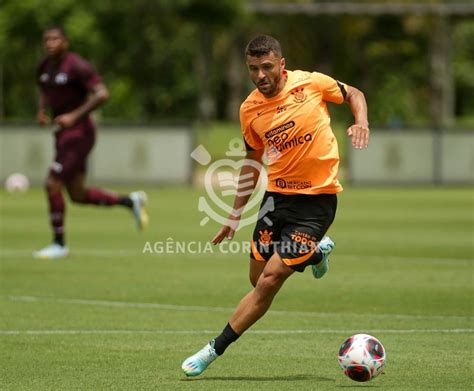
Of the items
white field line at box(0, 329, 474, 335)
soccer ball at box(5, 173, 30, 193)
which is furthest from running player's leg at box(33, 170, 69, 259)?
soccer ball at box(5, 173, 30, 193)

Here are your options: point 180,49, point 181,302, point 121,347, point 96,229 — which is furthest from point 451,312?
point 180,49

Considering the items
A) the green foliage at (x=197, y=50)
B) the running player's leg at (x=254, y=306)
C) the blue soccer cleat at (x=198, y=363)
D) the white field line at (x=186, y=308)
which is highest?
the running player's leg at (x=254, y=306)

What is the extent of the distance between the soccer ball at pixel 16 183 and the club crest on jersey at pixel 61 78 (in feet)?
54.5

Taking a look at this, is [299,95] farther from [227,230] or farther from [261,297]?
[261,297]

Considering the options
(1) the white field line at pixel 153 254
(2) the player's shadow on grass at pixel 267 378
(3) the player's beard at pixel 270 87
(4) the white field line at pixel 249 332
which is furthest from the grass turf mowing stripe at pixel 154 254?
(2) the player's shadow on grass at pixel 267 378

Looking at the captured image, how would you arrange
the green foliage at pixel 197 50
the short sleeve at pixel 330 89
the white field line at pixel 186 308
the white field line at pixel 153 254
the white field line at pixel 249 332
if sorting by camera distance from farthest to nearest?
1. the green foliage at pixel 197 50
2. the white field line at pixel 153 254
3. the white field line at pixel 186 308
4. the white field line at pixel 249 332
5. the short sleeve at pixel 330 89

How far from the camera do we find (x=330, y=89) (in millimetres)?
9117

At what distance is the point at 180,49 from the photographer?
66.4 m

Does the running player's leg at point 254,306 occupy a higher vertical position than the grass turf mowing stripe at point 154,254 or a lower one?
higher

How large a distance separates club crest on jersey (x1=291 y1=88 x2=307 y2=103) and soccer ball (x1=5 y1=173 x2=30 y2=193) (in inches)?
933

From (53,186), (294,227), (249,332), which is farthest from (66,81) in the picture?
(294,227)

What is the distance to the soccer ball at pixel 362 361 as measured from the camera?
26.3ft

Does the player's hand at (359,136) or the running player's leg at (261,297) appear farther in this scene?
the running player's leg at (261,297)

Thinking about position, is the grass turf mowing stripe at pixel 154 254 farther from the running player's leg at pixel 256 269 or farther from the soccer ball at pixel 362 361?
the soccer ball at pixel 362 361
